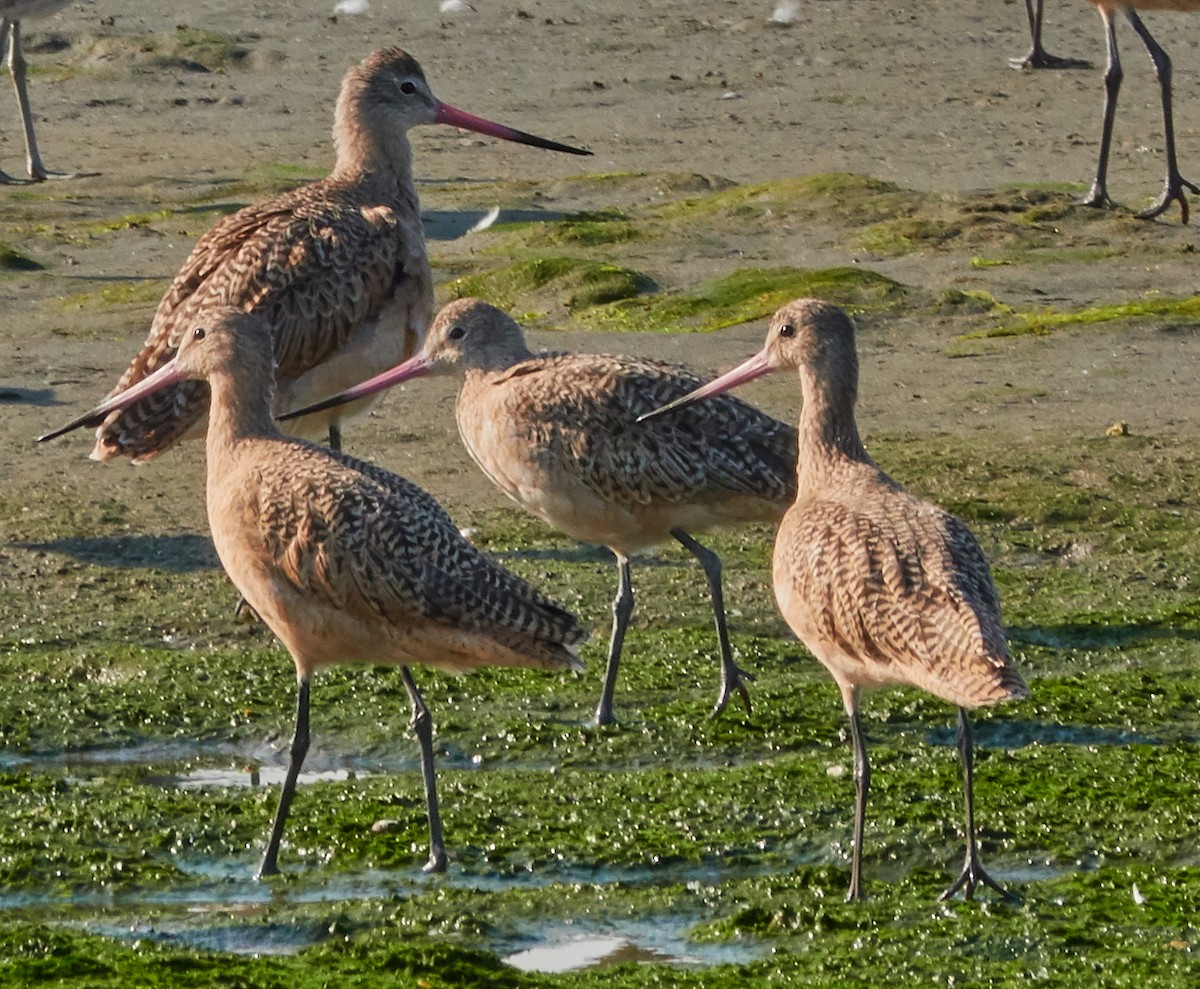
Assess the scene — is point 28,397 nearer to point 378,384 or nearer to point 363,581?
point 378,384

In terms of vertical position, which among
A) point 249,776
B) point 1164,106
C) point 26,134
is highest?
point 1164,106

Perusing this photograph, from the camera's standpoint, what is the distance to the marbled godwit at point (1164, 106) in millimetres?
13656

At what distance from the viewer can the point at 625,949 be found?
5.44 metres

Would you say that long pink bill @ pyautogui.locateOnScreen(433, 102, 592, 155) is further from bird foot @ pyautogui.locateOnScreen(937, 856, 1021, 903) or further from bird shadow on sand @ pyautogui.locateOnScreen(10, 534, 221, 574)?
bird foot @ pyautogui.locateOnScreen(937, 856, 1021, 903)

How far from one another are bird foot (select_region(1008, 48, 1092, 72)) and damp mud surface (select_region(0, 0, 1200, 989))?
75.6 inches

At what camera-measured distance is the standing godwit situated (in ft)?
53.6

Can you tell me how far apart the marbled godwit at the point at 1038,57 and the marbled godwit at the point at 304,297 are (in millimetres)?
10989

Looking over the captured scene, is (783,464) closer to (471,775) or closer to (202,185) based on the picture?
(471,775)

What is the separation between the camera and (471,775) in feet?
21.7

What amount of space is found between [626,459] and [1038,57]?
12904 mm

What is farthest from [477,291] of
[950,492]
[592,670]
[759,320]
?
[592,670]

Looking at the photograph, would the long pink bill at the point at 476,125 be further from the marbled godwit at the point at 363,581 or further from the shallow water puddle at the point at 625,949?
the shallow water puddle at the point at 625,949

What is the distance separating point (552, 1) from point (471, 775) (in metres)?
15.9

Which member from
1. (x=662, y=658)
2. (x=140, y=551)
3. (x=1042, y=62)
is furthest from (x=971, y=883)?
(x=1042, y=62)
